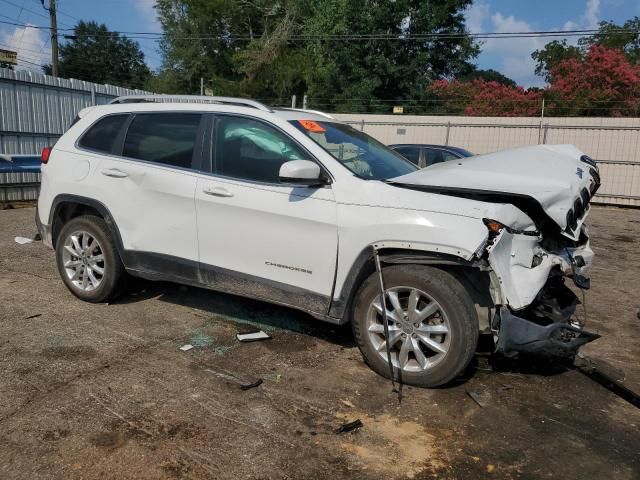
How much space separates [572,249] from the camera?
13.3 ft

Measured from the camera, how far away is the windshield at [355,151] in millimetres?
4176

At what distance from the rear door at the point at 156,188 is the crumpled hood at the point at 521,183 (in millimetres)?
1758

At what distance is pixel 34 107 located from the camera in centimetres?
1279

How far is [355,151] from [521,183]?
1361 mm

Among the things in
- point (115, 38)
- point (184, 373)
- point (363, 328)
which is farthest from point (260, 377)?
point (115, 38)

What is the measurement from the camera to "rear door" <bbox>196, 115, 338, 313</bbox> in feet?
12.9

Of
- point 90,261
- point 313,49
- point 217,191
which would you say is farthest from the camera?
point 313,49

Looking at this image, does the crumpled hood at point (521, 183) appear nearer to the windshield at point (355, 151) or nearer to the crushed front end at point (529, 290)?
the crushed front end at point (529, 290)

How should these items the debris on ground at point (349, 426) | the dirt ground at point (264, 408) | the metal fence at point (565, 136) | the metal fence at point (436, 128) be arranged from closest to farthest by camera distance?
the dirt ground at point (264, 408) < the debris on ground at point (349, 426) < the metal fence at point (436, 128) < the metal fence at point (565, 136)

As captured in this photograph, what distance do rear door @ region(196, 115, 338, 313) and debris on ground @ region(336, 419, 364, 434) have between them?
93 cm

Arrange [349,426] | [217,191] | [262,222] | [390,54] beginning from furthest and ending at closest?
[390,54] < [217,191] < [262,222] < [349,426]

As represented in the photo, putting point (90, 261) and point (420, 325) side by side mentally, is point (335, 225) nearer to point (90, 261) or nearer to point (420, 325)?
point (420, 325)

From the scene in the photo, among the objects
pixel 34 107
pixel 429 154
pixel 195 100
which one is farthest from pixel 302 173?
pixel 34 107

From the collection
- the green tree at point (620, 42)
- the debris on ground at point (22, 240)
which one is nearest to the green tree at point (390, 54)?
the green tree at point (620, 42)
